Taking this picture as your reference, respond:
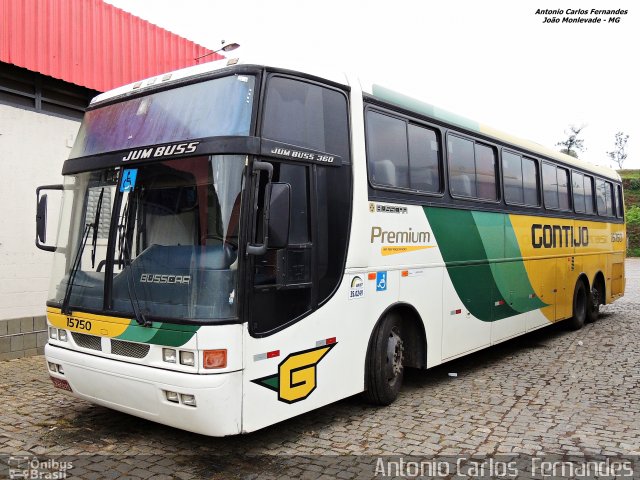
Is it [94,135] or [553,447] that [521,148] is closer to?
[553,447]

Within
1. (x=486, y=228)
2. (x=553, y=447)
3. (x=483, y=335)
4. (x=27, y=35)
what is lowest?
(x=553, y=447)

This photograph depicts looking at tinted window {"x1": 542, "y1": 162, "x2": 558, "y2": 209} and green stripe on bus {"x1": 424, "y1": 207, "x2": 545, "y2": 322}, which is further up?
tinted window {"x1": 542, "y1": 162, "x2": 558, "y2": 209}

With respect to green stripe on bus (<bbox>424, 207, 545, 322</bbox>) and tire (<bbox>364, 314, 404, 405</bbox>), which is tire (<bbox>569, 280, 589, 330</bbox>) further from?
tire (<bbox>364, 314, 404, 405</bbox>)

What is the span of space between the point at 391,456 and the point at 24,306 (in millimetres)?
5945

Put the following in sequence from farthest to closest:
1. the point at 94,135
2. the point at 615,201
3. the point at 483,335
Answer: the point at 615,201 < the point at 483,335 < the point at 94,135

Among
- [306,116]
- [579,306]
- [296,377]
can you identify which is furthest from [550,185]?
[296,377]

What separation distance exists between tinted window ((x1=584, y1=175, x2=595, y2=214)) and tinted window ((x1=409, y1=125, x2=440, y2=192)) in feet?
20.6

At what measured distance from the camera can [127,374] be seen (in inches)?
175

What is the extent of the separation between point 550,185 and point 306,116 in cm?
651

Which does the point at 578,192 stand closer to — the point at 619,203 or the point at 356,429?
the point at 619,203

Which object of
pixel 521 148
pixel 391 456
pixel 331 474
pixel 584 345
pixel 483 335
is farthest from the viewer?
pixel 584 345

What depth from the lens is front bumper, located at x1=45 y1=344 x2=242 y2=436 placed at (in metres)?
4.11

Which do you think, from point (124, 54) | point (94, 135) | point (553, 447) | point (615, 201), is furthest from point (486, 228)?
point (615, 201)

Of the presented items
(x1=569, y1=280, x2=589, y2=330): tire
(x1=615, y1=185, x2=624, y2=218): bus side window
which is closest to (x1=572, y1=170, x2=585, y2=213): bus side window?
(x1=569, y1=280, x2=589, y2=330): tire
